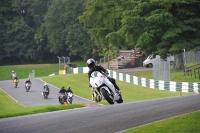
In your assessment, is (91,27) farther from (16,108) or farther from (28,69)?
(16,108)

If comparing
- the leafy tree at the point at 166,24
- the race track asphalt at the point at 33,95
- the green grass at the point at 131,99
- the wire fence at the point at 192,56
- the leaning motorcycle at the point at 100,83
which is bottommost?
the race track asphalt at the point at 33,95

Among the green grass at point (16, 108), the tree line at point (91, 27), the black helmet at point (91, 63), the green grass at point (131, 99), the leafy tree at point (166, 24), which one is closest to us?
the green grass at point (131, 99)

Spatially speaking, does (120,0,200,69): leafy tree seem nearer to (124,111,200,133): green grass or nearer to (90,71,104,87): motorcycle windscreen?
(90,71,104,87): motorcycle windscreen

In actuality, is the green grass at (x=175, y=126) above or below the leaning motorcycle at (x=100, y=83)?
below

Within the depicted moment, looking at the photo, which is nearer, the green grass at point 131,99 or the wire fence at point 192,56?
the green grass at point 131,99

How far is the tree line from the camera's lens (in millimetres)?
50000

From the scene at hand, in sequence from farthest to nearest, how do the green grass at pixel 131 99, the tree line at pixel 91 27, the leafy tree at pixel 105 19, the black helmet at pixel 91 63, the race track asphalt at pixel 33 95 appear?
the leafy tree at pixel 105 19 → the tree line at pixel 91 27 → the race track asphalt at pixel 33 95 → the black helmet at pixel 91 63 → the green grass at pixel 131 99

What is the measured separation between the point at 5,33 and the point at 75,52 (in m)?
13.8

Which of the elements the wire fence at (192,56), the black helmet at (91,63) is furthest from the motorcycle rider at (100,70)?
the wire fence at (192,56)

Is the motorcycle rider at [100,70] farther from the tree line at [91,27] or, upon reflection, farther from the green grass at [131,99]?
the tree line at [91,27]

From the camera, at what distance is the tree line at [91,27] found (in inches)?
1969

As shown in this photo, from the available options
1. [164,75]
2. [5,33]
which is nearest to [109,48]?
[5,33]

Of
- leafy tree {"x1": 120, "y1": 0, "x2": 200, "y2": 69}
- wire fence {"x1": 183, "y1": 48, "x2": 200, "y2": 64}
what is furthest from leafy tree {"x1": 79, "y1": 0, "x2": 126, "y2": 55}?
wire fence {"x1": 183, "y1": 48, "x2": 200, "y2": 64}

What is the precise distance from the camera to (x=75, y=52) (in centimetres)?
9344
